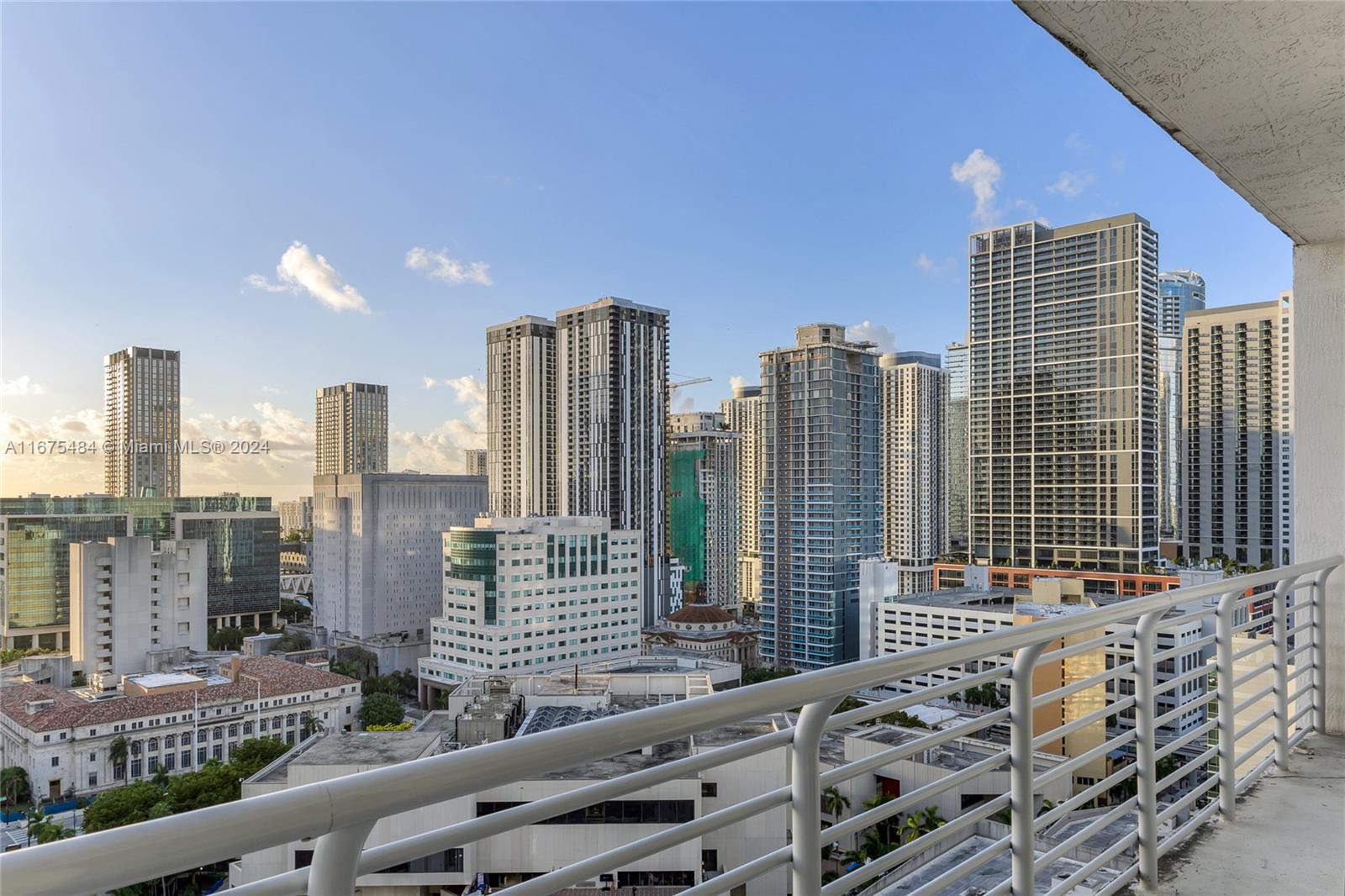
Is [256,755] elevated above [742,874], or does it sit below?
below

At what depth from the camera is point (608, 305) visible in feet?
128

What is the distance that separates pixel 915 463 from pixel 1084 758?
4019 centimetres

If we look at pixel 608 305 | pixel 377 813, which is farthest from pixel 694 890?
pixel 608 305

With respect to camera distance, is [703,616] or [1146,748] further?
[703,616]

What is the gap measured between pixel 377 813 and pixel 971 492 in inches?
1364

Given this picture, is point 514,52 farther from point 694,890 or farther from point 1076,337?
point 694,890

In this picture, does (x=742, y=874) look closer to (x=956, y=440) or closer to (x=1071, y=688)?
(x=1071, y=688)

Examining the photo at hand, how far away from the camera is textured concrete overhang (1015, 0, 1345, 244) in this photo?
121 centimetres

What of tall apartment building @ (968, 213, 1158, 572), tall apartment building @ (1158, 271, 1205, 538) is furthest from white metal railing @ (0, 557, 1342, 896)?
tall apartment building @ (1158, 271, 1205, 538)

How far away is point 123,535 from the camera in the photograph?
31141 millimetres

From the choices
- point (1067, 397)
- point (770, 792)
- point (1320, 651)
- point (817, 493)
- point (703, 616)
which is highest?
point (1067, 397)

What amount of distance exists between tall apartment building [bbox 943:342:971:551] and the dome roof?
1382 cm

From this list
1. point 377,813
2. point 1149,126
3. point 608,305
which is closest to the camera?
point 377,813

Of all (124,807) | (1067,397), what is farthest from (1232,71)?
(1067,397)
